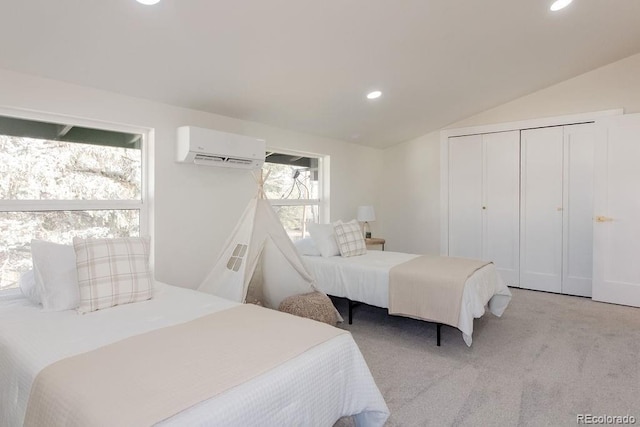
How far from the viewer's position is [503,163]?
16.2 feet

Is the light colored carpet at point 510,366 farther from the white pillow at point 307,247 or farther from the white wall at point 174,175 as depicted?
the white wall at point 174,175

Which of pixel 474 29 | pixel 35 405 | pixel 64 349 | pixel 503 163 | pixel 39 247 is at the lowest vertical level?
pixel 35 405

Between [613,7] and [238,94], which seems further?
[238,94]

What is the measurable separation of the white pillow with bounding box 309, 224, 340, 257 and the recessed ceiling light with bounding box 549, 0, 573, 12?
2728mm

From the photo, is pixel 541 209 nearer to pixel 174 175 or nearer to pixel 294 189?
pixel 294 189

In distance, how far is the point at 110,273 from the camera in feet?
7.04

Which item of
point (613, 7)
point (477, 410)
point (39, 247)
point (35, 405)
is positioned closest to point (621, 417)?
point (477, 410)

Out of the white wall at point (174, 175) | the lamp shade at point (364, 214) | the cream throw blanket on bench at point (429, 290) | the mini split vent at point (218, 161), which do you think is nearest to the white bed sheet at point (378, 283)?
the cream throw blanket on bench at point (429, 290)

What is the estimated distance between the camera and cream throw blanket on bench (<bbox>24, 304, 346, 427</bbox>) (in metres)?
1.12

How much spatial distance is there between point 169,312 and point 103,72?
1.79 meters

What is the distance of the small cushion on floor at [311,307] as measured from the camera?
3068mm

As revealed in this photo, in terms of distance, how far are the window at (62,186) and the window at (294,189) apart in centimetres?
158

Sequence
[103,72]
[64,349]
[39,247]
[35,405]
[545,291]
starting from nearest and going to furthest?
[35,405] < [64,349] < [39,247] < [103,72] < [545,291]

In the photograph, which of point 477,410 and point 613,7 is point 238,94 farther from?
point 613,7
